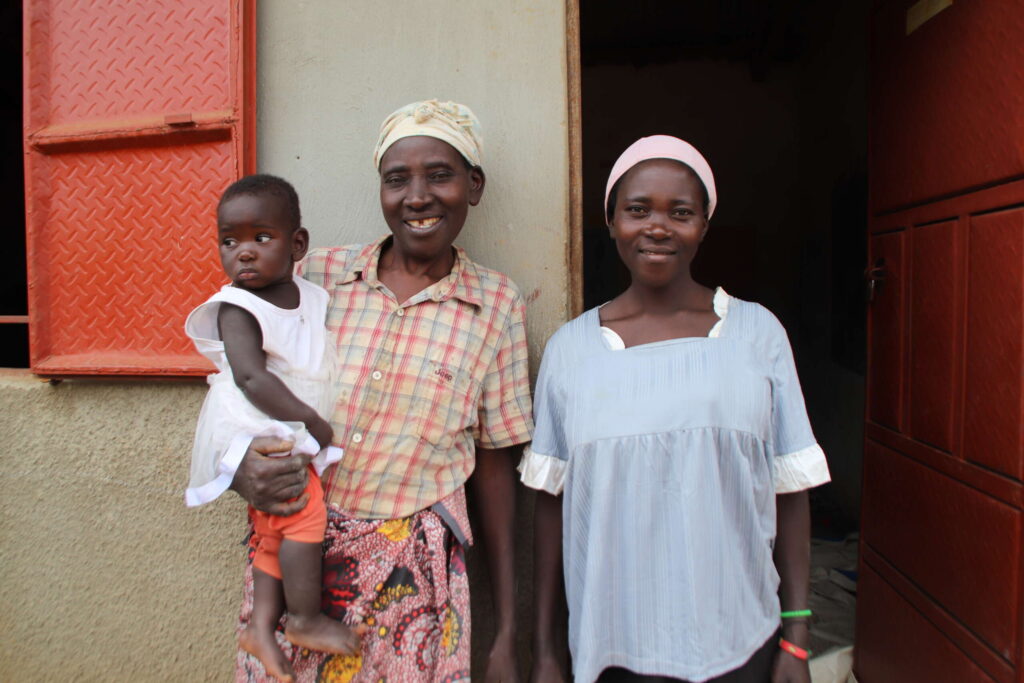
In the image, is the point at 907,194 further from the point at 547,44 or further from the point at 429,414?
the point at 429,414

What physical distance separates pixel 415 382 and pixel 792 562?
990mm

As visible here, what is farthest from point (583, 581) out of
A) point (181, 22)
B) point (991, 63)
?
point (181, 22)

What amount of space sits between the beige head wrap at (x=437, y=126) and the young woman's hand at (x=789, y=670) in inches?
55.4

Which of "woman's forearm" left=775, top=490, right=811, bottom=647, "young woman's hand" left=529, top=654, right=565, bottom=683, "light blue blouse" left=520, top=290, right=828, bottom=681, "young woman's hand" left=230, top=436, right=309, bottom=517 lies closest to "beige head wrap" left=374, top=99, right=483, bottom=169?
"light blue blouse" left=520, top=290, right=828, bottom=681

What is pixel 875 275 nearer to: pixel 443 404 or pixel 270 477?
pixel 443 404

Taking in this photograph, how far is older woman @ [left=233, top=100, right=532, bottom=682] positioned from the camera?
A: 5.36 feet

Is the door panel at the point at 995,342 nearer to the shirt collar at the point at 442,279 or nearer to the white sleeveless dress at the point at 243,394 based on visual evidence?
the shirt collar at the point at 442,279

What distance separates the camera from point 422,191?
170cm

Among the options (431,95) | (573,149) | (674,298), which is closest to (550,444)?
(674,298)

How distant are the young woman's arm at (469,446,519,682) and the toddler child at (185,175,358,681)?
0.38m

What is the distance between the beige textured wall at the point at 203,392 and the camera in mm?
2117

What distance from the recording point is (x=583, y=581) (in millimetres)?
1533

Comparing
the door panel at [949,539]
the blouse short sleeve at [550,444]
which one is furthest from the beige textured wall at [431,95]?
the door panel at [949,539]

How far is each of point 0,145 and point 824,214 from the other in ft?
19.4
